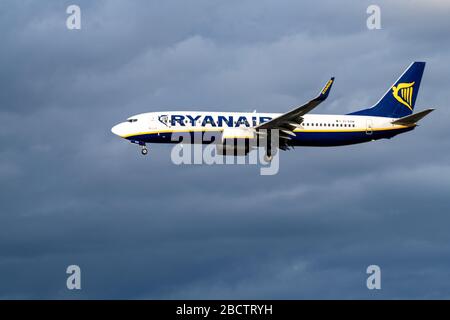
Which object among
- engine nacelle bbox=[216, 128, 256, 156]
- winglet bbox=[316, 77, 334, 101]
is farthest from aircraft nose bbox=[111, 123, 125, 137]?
winglet bbox=[316, 77, 334, 101]

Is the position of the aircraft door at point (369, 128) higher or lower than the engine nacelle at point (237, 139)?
higher

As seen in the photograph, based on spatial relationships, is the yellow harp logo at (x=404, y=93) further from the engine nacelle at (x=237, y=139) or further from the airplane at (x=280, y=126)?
the engine nacelle at (x=237, y=139)

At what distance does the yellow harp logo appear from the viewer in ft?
314

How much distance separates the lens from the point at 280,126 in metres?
85.8

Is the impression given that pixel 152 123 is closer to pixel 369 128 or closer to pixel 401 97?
pixel 369 128

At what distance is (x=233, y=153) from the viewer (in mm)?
86375

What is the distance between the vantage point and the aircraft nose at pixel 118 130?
286 feet

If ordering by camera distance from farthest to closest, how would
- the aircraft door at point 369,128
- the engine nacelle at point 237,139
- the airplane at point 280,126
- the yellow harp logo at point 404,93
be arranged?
the yellow harp logo at point 404,93, the aircraft door at point 369,128, the airplane at point 280,126, the engine nacelle at point 237,139

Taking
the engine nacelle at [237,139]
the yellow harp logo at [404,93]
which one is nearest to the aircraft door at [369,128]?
the yellow harp logo at [404,93]

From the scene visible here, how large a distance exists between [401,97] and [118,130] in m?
28.3
